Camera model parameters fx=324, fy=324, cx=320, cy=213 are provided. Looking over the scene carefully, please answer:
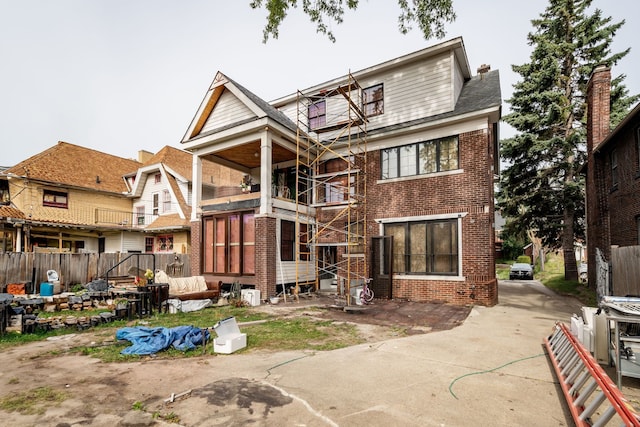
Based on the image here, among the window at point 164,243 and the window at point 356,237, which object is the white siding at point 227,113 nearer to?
the window at point 356,237

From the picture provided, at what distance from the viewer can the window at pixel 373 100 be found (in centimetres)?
1577

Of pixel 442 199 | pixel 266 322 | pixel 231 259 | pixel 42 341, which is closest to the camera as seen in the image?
pixel 42 341

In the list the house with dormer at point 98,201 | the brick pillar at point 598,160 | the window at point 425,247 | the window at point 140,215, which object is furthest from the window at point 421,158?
the window at point 140,215


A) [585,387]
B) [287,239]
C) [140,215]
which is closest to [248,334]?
[585,387]

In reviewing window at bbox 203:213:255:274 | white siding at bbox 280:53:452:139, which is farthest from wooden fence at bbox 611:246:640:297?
window at bbox 203:213:255:274

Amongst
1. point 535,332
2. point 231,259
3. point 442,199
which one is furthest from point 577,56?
point 231,259

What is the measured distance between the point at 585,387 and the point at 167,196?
26.3 m

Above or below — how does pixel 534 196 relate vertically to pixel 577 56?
below

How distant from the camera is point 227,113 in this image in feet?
51.9

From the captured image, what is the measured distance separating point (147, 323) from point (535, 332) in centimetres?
1070

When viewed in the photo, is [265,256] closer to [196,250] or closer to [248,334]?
[196,250]

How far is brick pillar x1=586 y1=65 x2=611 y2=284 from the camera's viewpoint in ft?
48.8

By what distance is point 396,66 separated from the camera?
1511 centimetres

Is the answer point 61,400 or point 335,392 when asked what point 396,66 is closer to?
point 335,392
